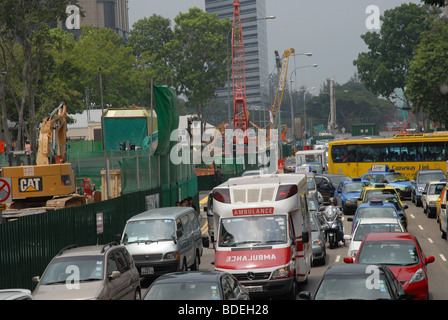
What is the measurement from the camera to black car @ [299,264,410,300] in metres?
11.4

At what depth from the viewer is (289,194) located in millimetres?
17266

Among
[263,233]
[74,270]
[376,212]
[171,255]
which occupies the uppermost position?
[263,233]

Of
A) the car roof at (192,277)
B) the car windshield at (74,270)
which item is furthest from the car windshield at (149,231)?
the car roof at (192,277)

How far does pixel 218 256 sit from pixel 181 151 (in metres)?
22.5

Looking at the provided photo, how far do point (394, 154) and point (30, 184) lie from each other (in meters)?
30.8

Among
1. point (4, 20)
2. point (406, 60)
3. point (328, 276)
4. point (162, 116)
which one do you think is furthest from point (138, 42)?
point (328, 276)

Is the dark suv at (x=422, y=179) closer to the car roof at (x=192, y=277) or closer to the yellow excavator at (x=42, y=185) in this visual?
the yellow excavator at (x=42, y=185)

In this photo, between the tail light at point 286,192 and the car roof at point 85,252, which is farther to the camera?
the tail light at point 286,192

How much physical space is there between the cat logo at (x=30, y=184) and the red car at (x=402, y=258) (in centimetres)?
1358

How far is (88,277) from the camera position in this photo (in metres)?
14.3

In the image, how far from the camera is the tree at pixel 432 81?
6844 cm

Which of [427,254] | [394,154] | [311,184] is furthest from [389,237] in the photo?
[394,154]

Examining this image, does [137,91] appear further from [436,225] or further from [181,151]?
[436,225]

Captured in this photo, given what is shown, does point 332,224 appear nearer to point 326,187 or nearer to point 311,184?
point 311,184
